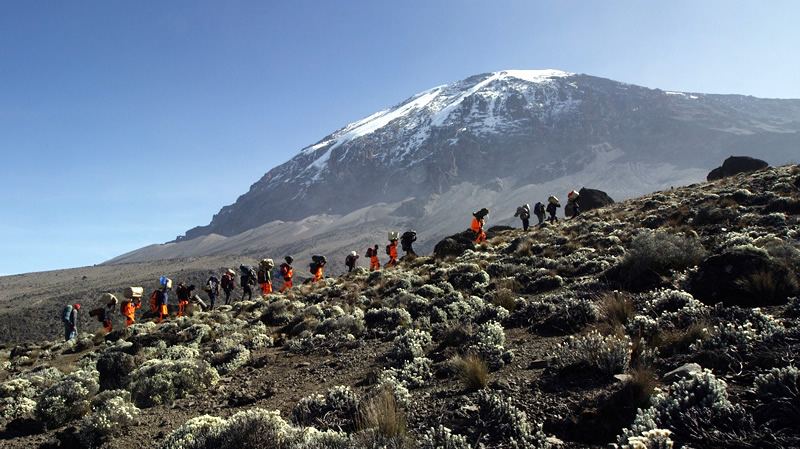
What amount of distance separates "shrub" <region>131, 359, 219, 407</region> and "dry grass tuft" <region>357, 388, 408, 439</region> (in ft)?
13.8

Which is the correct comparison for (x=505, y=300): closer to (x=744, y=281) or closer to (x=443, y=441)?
(x=744, y=281)

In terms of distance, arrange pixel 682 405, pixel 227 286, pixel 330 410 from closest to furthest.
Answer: pixel 682 405
pixel 330 410
pixel 227 286

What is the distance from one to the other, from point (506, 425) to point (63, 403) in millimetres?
7070

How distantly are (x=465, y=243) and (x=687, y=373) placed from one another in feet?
67.4

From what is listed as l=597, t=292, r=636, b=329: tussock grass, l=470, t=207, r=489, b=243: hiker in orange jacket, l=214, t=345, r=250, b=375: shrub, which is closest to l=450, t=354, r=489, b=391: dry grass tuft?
l=597, t=292, r=636, b=329: tussock grass

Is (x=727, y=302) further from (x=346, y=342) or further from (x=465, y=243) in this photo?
(x=465, y=243)

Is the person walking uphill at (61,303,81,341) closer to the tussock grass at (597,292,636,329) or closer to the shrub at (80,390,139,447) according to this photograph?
the shrub at (80,390,139,447)

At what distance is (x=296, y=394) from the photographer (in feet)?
24.7

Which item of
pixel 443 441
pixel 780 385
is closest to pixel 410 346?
pixel 443 441

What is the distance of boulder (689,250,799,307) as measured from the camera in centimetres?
739

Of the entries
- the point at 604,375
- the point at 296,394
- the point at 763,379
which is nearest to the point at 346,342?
the point at 296,394

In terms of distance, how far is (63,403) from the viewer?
25.0 ft

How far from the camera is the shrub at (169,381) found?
7.97 meters

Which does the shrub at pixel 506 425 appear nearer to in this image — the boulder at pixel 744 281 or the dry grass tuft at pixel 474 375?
the dry grass tuft at pixel 474 375
